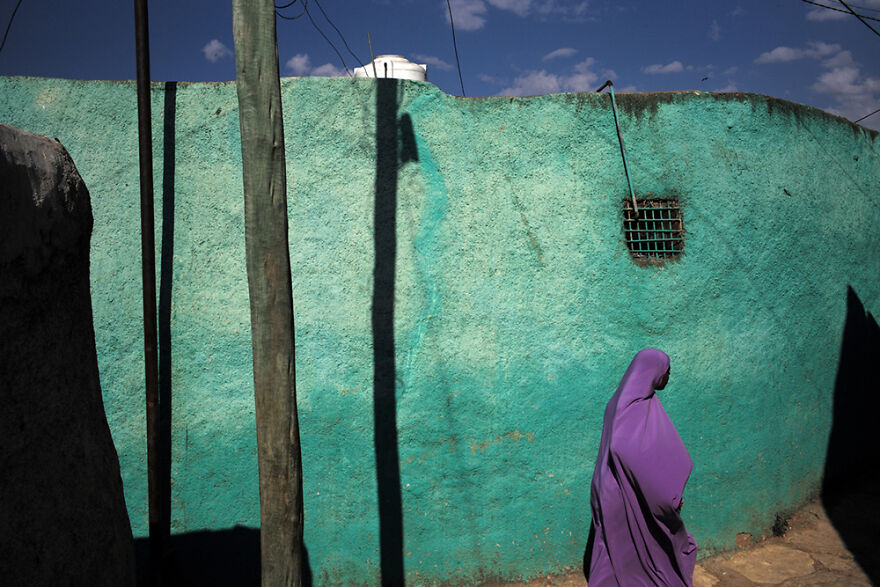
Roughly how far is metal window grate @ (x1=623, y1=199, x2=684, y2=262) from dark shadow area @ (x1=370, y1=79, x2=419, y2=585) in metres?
1.62

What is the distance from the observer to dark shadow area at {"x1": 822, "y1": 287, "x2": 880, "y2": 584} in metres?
4.52

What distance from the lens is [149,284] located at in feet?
10.6

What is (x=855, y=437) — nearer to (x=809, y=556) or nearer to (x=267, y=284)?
(x=809, y=556)

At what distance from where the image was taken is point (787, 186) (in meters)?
4.27

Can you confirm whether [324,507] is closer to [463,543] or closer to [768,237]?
[463,543]

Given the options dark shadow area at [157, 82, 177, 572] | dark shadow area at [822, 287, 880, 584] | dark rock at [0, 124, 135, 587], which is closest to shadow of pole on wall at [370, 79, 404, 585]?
dark shadow area at [157, 82, 177, 572]

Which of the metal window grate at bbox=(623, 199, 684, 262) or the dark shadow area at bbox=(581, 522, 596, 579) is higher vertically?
the metal window grate at bbox=(623, 199, 684, 262)

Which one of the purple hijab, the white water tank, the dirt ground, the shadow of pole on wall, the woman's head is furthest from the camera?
the white water tank

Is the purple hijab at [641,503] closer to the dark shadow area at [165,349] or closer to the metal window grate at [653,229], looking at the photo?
the metal window grate at [653,229]

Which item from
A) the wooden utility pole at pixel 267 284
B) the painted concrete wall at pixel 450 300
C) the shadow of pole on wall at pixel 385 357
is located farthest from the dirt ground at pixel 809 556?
the wooden utility pole at pixel 267 284

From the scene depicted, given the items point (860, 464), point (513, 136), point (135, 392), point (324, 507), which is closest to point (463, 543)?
point (324, 507)

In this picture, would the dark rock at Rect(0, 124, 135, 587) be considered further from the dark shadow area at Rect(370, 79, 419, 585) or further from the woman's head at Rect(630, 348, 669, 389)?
the woman's head at Rect(630, 348, 669, 389)

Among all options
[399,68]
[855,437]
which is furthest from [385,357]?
[855,437]

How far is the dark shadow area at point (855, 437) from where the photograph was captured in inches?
178
